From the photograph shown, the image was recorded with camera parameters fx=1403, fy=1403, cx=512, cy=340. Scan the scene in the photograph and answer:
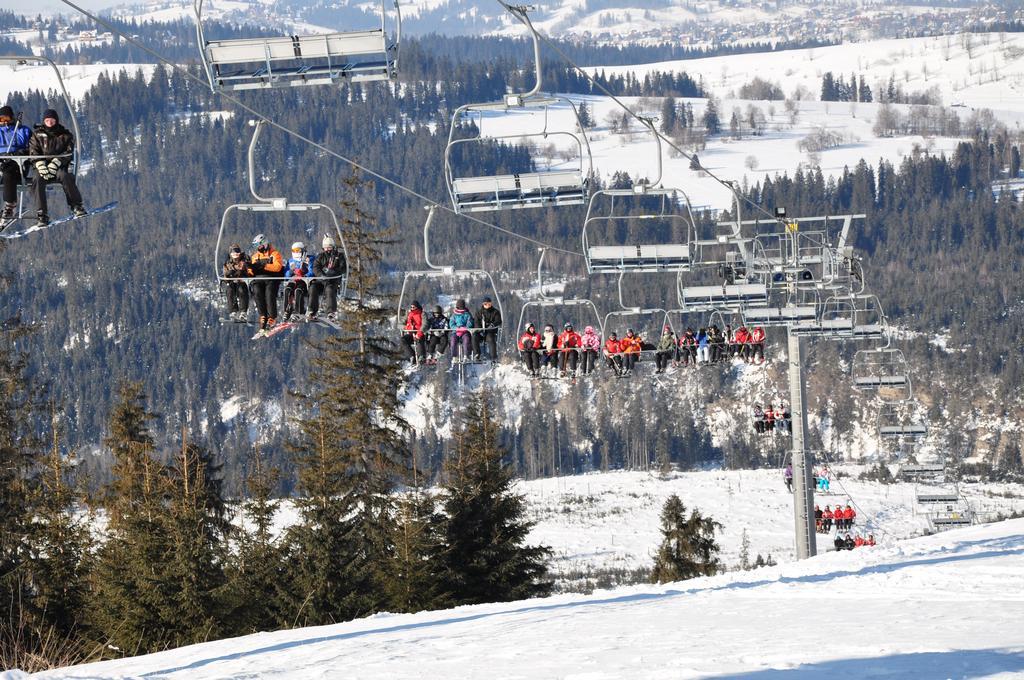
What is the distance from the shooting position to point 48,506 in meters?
34.6

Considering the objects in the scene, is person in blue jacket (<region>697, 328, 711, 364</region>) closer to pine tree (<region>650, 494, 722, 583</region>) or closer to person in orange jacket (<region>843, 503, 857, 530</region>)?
person in orange jacket (<region>843, 503, 857, 530</region>)

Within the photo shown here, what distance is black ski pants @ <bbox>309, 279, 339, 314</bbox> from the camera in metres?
17.1

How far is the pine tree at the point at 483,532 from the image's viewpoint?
38.0m

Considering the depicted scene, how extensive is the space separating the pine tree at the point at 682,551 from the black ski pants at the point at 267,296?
35.0m

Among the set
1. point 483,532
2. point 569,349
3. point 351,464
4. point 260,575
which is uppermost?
point 569,349

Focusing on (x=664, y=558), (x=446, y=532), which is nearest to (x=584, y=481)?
(x=664, y=558)

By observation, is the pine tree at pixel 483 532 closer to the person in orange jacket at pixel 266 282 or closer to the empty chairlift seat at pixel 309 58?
the person in orange jacket at pixel 266 282

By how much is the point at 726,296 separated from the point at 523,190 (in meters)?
11.3

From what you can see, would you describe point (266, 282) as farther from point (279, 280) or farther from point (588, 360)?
point (588, 360)

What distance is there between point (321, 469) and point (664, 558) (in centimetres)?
2005

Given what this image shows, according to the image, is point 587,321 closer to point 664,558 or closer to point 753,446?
point 753,446

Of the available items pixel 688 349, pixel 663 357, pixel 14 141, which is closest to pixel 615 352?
pixel 663 357

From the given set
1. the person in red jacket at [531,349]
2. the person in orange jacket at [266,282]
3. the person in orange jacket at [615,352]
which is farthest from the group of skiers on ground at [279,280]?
the person in orange jacket at [615,352]

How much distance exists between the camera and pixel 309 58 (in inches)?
494
